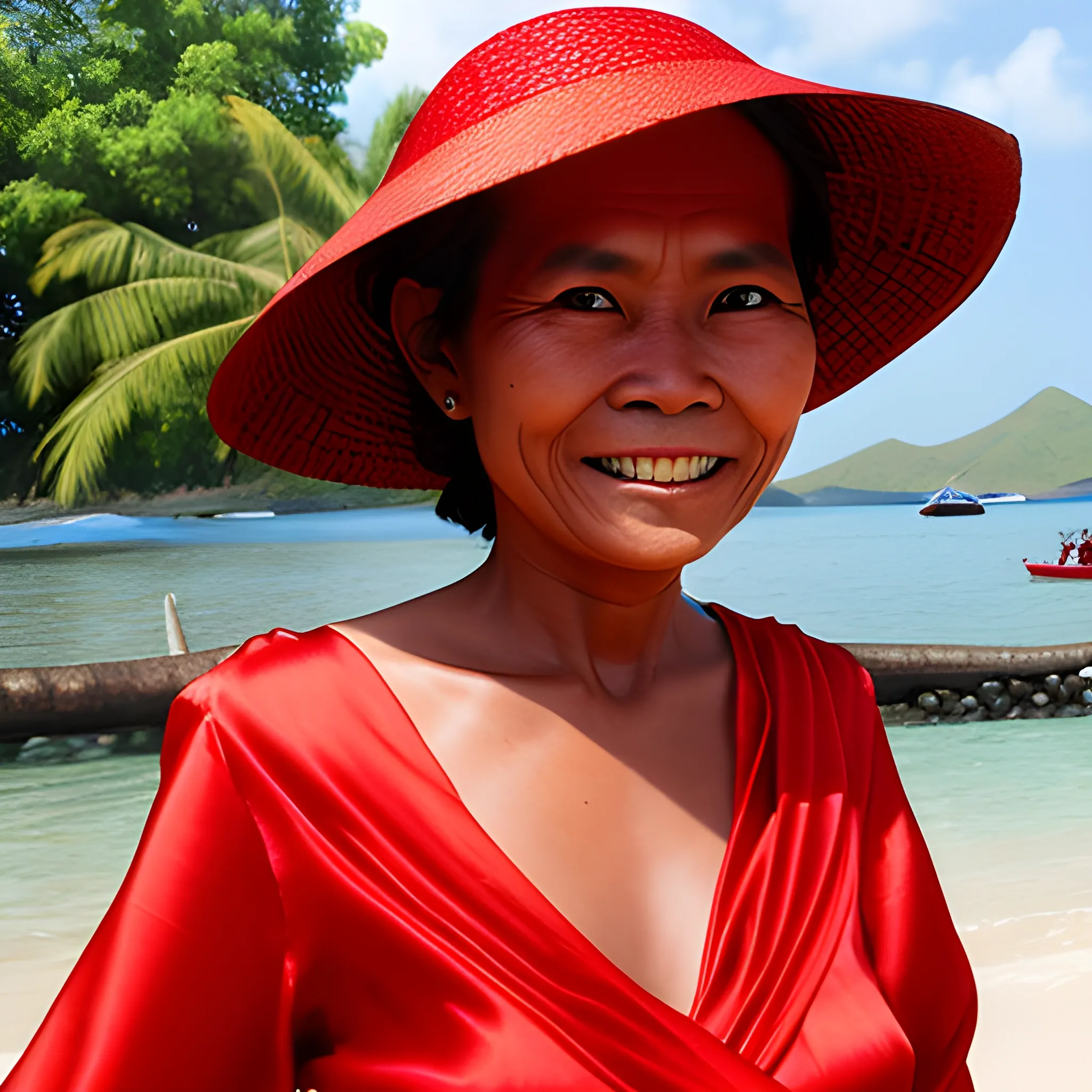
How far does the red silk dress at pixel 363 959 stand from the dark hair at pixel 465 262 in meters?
0.34

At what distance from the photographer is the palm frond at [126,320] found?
16.8 metres

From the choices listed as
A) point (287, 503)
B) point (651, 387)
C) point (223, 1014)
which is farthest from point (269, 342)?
point (287, 503)

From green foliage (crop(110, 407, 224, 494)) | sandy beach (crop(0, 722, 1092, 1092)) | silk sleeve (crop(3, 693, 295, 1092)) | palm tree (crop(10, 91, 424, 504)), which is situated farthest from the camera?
green foliage (crop(110, 407, 224, 494))

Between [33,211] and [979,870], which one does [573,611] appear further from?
[33,211]

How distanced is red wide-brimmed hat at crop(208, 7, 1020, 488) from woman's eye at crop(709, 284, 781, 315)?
0.18 m

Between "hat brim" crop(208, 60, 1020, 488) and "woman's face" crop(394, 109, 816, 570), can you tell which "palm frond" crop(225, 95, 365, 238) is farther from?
"woman's face" crop(394, 109, 816, 570)

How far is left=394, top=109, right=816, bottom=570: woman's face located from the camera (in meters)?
1.08

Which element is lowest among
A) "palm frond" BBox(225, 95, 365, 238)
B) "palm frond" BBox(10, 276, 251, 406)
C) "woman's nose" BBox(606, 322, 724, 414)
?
"woman's nose" BBox(606, 322, 724, 414)

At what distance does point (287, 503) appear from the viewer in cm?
4081

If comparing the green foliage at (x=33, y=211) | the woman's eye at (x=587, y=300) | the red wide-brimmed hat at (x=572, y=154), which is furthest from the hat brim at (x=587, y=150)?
the green foliage at (x=33, y=211)

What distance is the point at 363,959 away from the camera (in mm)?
1037

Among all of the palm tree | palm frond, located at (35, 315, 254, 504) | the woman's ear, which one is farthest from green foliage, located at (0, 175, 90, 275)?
the woman's ear

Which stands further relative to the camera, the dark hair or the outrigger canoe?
the outrigger canoe

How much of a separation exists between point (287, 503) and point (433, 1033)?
40.8 metres
